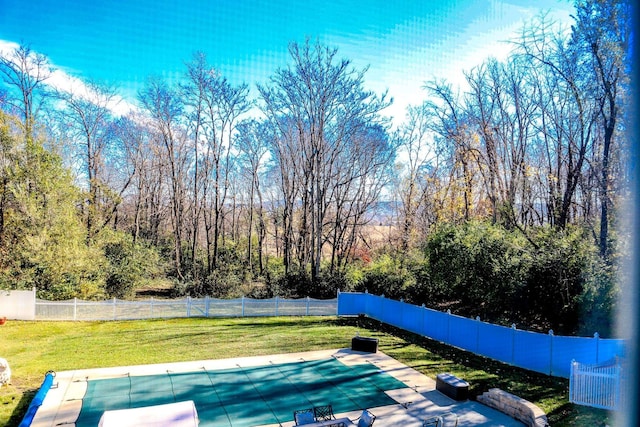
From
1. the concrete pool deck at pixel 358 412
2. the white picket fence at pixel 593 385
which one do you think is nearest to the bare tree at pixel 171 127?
the concrete pool deck at pixel 358 412

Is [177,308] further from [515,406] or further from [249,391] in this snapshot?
[515,406]

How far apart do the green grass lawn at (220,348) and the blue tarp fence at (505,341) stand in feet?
1.15

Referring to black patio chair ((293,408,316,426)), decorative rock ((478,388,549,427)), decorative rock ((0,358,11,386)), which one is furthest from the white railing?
black patio chair ((293,408,316,426))

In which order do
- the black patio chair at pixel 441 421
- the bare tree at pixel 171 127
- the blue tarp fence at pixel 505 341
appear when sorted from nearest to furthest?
the black patio chair at pixel 441 421, the blue tarp fence at pixel 505 341, the bare tree at pixel 171 127

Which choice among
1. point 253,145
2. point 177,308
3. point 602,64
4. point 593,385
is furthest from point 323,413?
point 253,145

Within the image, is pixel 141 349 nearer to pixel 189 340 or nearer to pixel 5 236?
pixel 189 340

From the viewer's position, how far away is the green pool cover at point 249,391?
29.2 ft

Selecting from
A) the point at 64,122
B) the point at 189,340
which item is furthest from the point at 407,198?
the point at 64,122

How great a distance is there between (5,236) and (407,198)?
2205cm

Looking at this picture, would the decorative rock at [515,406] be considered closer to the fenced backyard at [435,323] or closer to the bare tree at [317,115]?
the fenced backyard at [435,323]

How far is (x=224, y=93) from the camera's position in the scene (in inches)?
1003

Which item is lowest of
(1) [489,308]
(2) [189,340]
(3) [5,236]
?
(2) [189,340]

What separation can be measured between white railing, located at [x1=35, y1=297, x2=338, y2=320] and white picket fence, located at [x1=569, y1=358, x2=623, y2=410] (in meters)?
12.3

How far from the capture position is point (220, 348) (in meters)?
13.8
